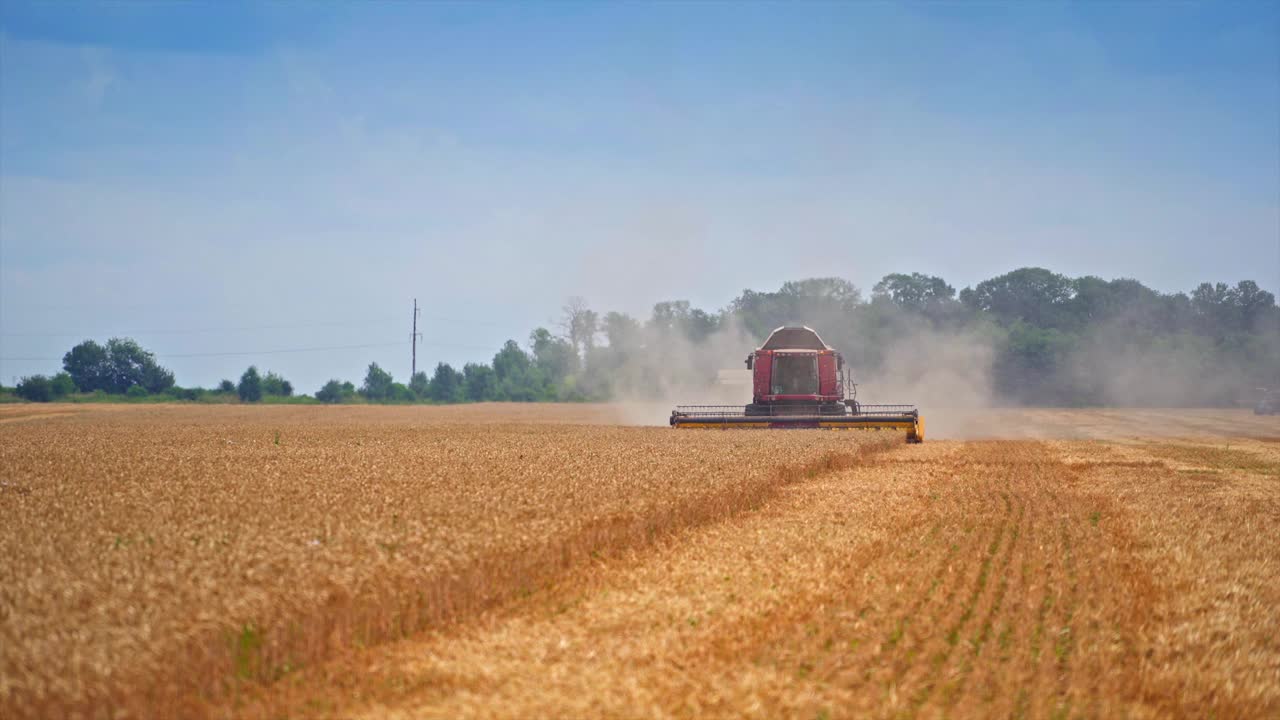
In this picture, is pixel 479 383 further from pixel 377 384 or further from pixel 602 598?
pixel 602 598

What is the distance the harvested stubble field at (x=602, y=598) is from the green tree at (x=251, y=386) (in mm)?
65813

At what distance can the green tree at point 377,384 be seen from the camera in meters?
79.2

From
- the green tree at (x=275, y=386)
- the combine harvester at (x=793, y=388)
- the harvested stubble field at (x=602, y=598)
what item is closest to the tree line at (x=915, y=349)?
the green tree at (x=275, y=386)

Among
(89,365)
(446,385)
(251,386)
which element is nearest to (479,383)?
(446,385)

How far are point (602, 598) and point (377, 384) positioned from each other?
248ft

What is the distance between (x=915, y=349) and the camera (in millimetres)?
71188

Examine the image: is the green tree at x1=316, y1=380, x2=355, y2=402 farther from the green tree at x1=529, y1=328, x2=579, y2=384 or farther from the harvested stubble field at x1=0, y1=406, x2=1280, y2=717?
the harvested stubble field at x1=0, y1=406, x2=1280, y2=717

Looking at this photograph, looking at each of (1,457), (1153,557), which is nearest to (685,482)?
(1153,557)

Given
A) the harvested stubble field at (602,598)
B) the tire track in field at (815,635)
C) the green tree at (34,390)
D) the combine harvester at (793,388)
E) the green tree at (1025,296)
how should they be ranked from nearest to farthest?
1. the harvested stubble field at (602,598)
2. the tire track in field at (815,635)
3. the combine harvester at (793,388)
4. the green tree at (34,390)
5. the green tree at (1025,296)

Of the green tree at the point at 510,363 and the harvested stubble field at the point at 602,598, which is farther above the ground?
the green tree at the point at 510,363

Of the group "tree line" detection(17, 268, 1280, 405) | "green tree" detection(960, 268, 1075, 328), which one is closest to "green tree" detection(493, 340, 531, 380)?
"tree line" detection(17, 268, 1280, 405)

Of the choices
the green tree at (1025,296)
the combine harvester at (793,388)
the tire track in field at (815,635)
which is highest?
the green tree at (1025,296)

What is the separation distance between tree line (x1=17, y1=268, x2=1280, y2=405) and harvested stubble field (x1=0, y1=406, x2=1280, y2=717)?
4714cm

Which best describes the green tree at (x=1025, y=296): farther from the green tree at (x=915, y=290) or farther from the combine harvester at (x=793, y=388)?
the combine harvester at (x=793, y=388)
